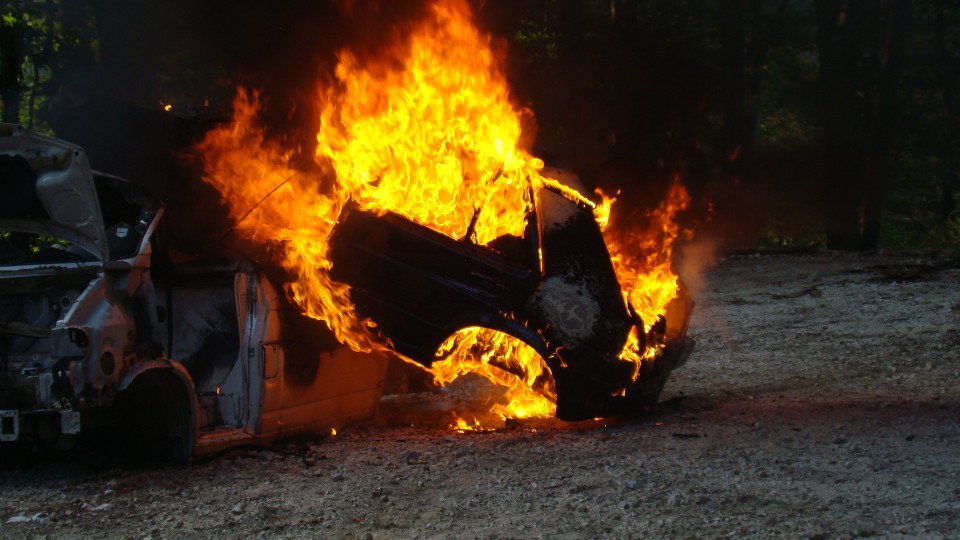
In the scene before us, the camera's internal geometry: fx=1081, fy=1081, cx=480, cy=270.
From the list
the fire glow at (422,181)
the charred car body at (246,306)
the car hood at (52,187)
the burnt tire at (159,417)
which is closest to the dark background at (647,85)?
the fire glow at (422,181)

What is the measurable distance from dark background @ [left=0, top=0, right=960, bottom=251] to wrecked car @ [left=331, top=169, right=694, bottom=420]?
1641mm

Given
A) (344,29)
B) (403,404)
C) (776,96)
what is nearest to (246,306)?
(403,404)

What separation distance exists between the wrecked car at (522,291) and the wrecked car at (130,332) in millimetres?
608

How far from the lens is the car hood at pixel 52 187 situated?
21.9 feet

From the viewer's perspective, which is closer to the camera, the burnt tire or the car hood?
the car hood

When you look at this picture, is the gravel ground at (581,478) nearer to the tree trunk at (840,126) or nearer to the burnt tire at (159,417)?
the burnt tire at (159,417)

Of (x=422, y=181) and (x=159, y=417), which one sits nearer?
(x=159, y=417)

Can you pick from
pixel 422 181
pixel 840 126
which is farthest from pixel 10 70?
pixel 840 126

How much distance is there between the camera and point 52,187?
263 inches

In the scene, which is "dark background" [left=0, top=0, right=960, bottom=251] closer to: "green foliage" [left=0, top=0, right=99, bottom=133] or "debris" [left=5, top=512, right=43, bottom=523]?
"green foliage" [left=0, top=0, right=99, bottom=133]

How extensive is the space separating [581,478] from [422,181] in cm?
296

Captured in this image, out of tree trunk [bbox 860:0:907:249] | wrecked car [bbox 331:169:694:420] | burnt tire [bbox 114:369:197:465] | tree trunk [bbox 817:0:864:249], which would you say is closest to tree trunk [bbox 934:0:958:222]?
tree trunk [bbox 860:0:907:249]

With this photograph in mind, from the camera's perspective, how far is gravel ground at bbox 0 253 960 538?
5402 mm

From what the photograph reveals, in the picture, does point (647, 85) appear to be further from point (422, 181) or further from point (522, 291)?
point (522, 291)
